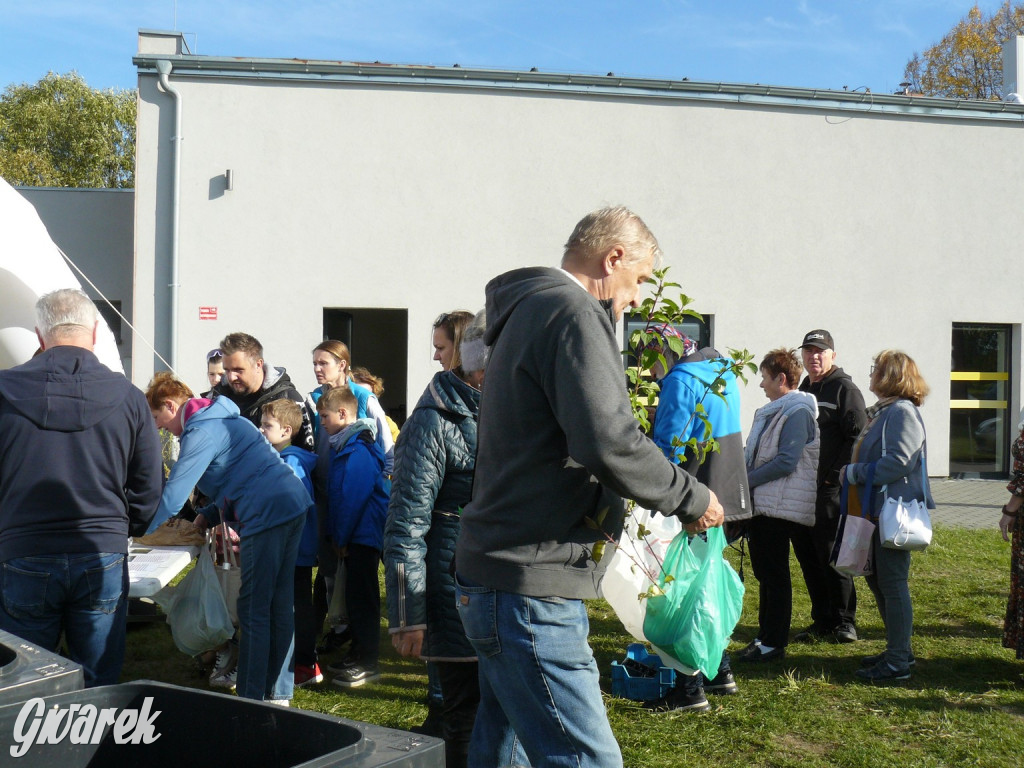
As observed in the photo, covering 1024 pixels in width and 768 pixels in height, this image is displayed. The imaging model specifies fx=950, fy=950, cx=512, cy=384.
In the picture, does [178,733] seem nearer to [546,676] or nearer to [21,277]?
[546,676]

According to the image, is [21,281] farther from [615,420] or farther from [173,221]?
[173,221]

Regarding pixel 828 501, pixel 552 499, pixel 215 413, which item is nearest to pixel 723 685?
pixel 828 501

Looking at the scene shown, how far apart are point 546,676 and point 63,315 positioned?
2.32 meters

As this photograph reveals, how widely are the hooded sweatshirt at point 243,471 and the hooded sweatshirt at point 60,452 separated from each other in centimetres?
59

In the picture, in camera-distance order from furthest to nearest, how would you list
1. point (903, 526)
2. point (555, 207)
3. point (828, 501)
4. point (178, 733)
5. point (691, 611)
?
point (555, 207)
point (828, 501)
point (903, 526)
point (691, 611)
point (178, 733)

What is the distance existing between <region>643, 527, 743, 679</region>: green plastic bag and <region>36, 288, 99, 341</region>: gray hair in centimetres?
233

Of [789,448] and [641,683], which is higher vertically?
[789,448]

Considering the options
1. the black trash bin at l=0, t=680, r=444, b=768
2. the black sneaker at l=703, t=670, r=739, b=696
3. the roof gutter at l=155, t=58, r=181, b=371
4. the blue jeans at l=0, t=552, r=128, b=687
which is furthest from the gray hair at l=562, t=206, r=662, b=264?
the roof gutter at l=155, t=58, r=181, b=371

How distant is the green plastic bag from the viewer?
12.0 ft

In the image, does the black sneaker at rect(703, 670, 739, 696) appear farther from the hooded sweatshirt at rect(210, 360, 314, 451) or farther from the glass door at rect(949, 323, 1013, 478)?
the glass door at rect(949, 323, 1013, 478)

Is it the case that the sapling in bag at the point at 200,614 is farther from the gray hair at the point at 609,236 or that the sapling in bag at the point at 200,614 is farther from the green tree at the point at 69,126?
the green tree at the point at 69,126

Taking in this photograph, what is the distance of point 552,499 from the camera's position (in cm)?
224

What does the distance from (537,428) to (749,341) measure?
12518 mm

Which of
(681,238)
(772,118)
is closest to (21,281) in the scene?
(681,238)
